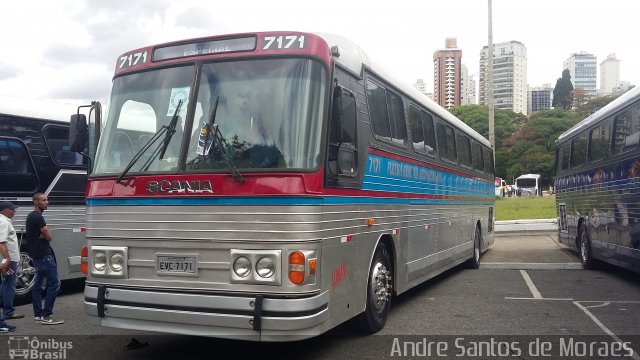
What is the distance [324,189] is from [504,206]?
3312 centimetres

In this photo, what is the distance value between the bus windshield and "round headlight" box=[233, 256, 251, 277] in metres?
0.81

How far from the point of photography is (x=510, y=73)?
11312cm

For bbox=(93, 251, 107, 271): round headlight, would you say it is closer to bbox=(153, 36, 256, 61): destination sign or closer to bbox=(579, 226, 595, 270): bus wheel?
bbox=(153, 36, 256, 61): destination sign

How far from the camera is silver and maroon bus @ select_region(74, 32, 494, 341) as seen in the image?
5234 mm

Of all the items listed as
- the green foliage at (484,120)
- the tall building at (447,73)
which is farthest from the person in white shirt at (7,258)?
the green foliage at (484,120)

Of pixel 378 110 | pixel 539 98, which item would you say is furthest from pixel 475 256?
pixel 539 98

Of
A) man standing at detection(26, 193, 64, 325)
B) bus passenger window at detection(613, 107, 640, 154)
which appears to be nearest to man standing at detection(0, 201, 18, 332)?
man standing at detection(26, 193, 64, 325)

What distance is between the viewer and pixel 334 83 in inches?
229

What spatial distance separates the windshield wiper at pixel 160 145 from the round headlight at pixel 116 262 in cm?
72

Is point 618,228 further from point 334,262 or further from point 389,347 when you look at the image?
point 334,262

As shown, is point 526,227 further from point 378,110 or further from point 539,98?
point 539,98

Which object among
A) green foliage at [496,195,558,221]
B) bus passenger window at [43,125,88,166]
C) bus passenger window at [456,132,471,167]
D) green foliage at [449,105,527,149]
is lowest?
green foliage at [496,195,558,221]

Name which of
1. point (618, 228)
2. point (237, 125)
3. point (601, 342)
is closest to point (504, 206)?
point (618, 228)

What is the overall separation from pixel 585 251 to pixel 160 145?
11221 mm
